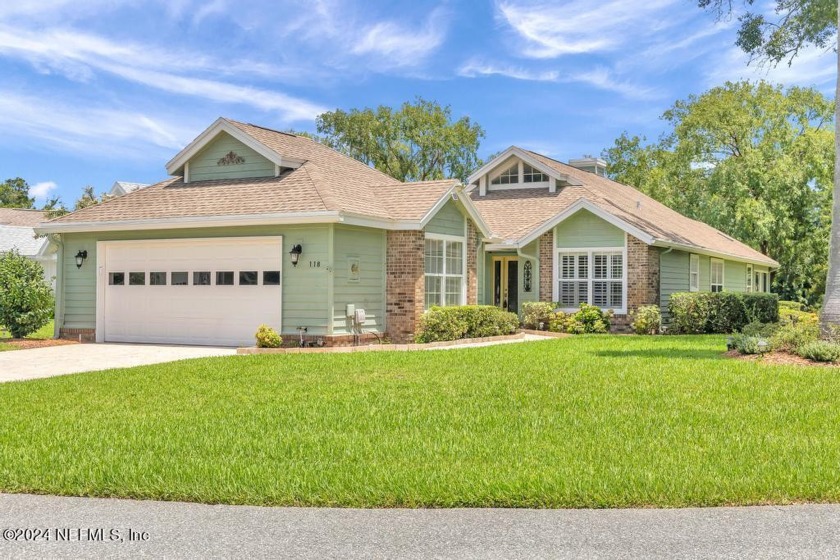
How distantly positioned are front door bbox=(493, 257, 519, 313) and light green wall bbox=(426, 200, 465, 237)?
4834 mm

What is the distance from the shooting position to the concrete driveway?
44.6 ft

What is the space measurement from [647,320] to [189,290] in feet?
38.1

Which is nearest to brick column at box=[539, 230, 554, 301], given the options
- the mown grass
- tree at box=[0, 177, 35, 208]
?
the mown grass

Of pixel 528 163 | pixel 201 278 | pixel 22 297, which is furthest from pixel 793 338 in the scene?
pixel 22 297

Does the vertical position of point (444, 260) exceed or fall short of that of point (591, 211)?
it falls short

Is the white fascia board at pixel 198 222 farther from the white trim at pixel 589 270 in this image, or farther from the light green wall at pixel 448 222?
the white trim at pixel 589 270

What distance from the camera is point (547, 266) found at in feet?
77.8

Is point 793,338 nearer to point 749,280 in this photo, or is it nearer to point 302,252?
point 302,252

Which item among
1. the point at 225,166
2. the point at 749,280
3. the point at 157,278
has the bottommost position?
the point at 157,278

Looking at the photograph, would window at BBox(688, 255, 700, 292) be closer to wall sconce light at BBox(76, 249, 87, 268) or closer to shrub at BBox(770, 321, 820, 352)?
shrub at BBox(770, 321, 820, 352)

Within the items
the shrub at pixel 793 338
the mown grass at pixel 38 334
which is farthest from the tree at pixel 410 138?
the shrub at pixel 793 338

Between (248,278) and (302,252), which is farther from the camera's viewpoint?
(248,278)

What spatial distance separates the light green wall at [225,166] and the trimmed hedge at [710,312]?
37.6 ft

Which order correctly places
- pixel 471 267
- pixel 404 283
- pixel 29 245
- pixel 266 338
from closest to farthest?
pixel 266 338 < pixel 404 283 < pixel 471 267 < pixel 29 245
